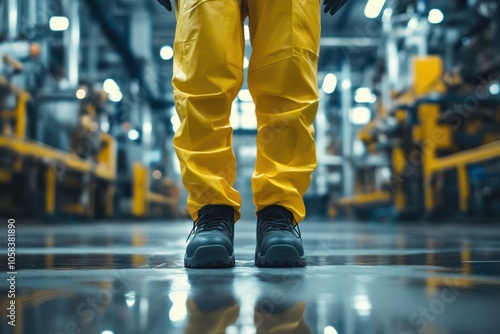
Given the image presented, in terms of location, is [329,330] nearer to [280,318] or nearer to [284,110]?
[280,318]

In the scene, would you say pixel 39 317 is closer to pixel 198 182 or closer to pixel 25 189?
pixel 198 182

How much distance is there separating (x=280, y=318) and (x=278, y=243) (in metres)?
0.60

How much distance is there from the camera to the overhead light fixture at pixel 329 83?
41.6 feet

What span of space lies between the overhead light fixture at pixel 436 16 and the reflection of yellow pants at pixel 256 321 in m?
5.73

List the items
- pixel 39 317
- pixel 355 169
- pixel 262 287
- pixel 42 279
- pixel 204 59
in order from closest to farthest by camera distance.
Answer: pixel 39 317 < pixel 262 287 < pixel 42 279 < pixel 204 59 < pixel 355 169

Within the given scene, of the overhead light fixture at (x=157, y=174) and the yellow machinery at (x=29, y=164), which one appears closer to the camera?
the yellow machinery at (x=29, y=164)

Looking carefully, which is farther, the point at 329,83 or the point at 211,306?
the point at 329,83

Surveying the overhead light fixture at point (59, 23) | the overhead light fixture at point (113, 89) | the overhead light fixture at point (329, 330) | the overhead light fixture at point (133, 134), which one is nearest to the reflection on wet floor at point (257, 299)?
the overhead light fixture at point (329, 330)

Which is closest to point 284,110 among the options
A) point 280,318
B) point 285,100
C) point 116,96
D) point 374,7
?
point 285,100

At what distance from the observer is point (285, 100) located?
137 centimetres

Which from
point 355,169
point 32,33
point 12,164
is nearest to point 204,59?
point 12,164

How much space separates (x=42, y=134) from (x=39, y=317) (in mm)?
6174

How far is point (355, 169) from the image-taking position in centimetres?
1060

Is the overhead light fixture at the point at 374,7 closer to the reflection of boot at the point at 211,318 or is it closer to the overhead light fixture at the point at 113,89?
the overhead light fixture at the point at 113,89
